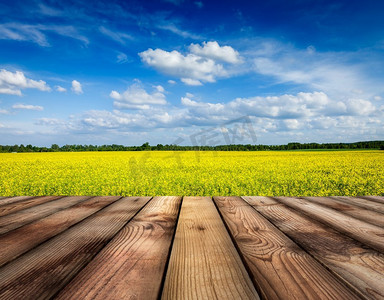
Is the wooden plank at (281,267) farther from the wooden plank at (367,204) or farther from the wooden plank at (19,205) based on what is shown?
the wooden plank at (19,205)

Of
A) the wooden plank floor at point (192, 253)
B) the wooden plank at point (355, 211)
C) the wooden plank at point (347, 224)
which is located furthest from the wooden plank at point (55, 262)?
the wooden plank at point (355, 211)

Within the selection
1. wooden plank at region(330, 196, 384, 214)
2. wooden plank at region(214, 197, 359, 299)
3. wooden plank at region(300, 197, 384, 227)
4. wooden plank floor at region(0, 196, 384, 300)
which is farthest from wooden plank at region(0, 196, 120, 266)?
wooden plank at region(330, 196, 384, 214)

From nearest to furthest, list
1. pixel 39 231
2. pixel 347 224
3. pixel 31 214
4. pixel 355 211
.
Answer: pixel 39 231 → pixel 347 224 → pixel 31 214 → pixel 355 211

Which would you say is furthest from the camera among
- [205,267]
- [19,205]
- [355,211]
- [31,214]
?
[19,205]

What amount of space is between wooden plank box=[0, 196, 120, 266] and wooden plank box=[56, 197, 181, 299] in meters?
0.45

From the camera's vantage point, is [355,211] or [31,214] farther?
[355,211]

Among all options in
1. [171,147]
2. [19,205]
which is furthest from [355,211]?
[171,147]

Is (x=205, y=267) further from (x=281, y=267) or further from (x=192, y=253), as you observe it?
(x=281, y=267)

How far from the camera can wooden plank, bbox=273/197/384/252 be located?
1.50m

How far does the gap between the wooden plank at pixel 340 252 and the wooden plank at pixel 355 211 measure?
0.47 metres

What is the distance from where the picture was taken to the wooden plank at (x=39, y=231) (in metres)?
1.34

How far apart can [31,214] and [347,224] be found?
2.56 meters

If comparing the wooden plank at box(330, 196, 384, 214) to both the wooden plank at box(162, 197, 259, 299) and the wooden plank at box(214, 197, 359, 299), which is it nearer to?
the wooden plank at box(214, 197, 359, 299)

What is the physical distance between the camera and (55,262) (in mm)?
1171
